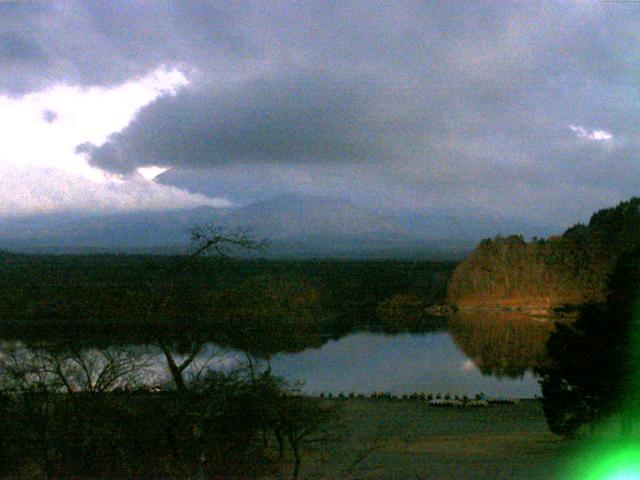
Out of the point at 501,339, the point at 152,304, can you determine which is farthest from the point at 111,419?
the point at 501,339

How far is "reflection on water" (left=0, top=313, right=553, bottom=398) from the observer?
24078 mm

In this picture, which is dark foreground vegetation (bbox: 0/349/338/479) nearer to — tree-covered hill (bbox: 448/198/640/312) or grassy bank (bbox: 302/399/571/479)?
grassy bank (bbox: 302/399/571/479)

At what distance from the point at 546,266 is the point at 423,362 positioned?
31.5 metres

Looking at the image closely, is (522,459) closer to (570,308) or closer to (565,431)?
(565,431)

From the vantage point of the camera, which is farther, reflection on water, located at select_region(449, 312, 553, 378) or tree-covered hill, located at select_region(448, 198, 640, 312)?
tree-covered hill, located at select_region(448, 198, 640, 312)

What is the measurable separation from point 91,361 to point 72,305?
0.68 metres

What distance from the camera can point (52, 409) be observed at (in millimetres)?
6461

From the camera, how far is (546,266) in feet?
198

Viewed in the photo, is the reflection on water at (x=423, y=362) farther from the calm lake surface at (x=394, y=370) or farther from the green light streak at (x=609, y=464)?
the green light streak at (x=609, y=464)

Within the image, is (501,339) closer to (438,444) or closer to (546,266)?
(546,266)

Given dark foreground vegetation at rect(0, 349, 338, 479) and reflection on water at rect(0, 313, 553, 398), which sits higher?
dark foreground vegetation at rect(0, 349, 338, 479)

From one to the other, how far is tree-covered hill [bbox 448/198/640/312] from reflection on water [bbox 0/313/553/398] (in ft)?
42.8

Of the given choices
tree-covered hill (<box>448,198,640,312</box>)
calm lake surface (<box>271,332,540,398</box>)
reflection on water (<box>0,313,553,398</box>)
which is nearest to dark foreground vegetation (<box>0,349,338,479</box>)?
reflection on water (<box>0,313,553,398</box>)

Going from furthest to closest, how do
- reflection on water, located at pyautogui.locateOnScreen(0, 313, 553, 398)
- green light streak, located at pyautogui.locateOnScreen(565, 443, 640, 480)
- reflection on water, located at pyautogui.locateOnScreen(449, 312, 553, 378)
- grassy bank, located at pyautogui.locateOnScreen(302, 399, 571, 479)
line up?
reflection on water, located at pyautogui.locateOnScreen(449, 312, 553, 378)
reflection on water, located at pyautogui.locateOnScreen(0, 313, 553, 398)
grassy bank, located at pyautogui.locateOnScreen(302, 399, 571, 479)
green light streak, located at pyautogui.locateOnScreen(565, 443, 640, 480)
